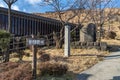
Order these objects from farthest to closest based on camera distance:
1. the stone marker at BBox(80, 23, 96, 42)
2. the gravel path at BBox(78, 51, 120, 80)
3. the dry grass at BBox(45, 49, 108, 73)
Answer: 1. the stone marker at BBox(80, 23, 96, 42)
2. the dry grass at BBox(45, 49, 108, 73)
3. the gravel path at BBox(78, 51, 120, 80)

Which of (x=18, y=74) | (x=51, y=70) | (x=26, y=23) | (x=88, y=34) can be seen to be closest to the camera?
(x=18, y=74)

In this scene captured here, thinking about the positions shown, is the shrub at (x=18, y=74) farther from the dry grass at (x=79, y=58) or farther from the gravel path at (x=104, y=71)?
the dry grass at (x=79, y=58)

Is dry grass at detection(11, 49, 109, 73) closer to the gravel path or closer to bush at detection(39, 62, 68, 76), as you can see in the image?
the gravel path

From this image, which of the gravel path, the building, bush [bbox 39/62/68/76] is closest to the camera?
bush [bbox 39/62/68/76]

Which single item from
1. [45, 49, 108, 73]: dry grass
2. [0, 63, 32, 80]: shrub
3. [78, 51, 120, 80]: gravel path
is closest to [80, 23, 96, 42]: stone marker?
[45, 49, 108, 73]: dry grass

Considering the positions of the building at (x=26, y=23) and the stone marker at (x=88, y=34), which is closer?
the stone marker at (x=88, y=34)

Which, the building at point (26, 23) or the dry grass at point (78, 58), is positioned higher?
the building at point (26, 23)

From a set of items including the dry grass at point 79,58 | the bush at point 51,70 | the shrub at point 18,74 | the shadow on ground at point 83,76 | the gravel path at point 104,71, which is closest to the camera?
the shrub at point 18,74

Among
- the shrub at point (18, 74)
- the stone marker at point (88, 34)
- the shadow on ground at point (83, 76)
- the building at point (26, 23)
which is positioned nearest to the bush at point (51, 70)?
the shadow on ground at point (83, 76)

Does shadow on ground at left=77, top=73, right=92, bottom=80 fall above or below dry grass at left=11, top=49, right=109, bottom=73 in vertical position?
below

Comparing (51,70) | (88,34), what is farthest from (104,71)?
(88,34)

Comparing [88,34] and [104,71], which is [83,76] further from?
[88,34]

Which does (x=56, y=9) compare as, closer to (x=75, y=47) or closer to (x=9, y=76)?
(x=75, y=47)

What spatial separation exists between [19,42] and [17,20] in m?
3.54
